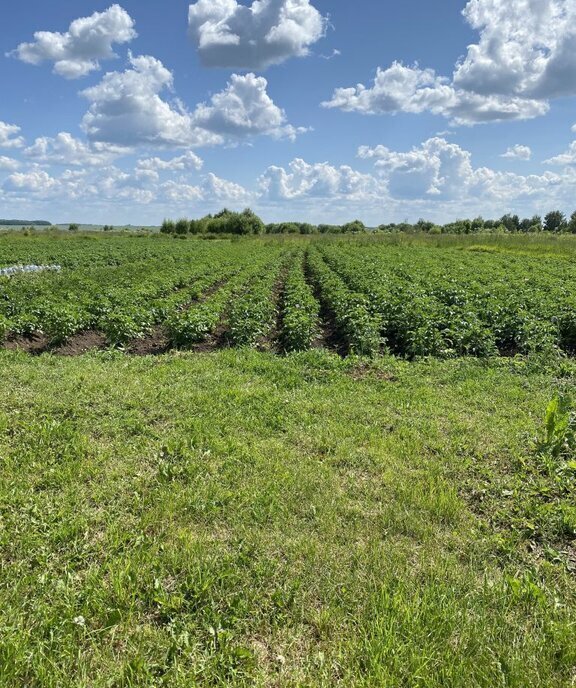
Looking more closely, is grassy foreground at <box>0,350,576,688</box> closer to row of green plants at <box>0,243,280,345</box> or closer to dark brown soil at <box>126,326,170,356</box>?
dark brown soil at <box>126,326,170,356</box>

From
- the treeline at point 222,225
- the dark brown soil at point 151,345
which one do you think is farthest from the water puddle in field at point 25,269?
the treeline at point 222,225

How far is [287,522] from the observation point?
154 inches

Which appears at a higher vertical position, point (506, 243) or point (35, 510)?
point (506, 243)

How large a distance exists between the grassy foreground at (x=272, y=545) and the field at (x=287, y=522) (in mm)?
16

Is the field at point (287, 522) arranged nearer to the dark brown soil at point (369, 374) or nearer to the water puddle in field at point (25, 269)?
the dark brown soil at point (369, 374)

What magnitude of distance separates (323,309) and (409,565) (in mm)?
13580

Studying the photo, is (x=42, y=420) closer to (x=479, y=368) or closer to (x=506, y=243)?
(x=479, y=368)

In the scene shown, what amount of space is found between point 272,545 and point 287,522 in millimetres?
327

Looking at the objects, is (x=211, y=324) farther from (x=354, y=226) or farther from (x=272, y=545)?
(x=354, y=226)

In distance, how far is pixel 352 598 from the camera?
3.09 metres

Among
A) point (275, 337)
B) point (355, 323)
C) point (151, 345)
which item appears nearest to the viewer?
point (355, 323)

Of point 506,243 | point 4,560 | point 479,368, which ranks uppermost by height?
point 506,243

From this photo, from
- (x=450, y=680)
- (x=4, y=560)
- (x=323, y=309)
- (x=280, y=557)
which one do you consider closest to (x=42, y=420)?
(x=4, y=560)

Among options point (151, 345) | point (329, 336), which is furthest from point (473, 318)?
point (151, 345)
